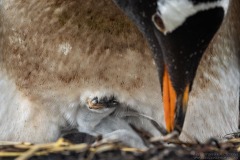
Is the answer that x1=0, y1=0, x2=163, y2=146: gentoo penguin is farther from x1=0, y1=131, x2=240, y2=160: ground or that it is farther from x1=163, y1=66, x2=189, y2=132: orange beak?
x1=0, y1=131, x2=240, y2=160: ground

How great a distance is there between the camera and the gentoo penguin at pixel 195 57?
8.39 ft

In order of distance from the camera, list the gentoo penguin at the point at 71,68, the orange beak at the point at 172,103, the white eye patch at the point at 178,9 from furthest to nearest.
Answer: the gentoo penguin at the point at 71,68, the orange beak at the point at 172,103, the white eye patch at the point at 178,9

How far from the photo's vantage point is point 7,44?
3354 mm

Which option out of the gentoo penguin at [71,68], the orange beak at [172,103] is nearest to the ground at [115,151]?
the orange beak at [172,103]

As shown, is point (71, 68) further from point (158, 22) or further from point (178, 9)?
point (178, 9)

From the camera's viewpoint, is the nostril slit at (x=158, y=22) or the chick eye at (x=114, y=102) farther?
the chick eye at (x=114, y=102)

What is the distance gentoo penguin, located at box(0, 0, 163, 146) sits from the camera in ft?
10.7

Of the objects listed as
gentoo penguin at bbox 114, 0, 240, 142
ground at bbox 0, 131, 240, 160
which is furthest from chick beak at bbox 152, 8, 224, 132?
ground at bbox 0, 131, 240, 160

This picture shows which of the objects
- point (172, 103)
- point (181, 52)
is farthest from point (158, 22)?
point (172, 103)

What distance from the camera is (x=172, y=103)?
111 inches

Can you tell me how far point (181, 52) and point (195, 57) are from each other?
0.21 ft

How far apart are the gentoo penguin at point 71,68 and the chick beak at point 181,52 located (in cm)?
47

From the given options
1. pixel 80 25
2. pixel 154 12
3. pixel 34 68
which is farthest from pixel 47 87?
pixel 154 12

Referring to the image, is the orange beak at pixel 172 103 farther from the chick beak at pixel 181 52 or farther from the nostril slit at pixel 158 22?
the nostril slit at pixel 158 22
